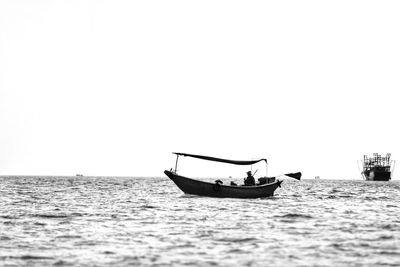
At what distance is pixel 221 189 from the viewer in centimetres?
5191

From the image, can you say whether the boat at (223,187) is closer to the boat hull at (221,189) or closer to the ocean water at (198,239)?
the boat hull at (221,189)

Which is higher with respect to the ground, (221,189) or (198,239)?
(221,189)

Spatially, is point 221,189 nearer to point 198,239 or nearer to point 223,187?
point 223,187

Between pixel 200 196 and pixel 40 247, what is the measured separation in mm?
34641

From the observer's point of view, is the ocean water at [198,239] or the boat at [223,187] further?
the boat at [223,187]

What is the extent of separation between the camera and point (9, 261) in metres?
18.1

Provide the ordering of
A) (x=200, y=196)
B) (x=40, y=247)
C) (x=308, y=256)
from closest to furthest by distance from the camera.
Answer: (x=308, y=256), (x=40, y=247), (x=200, y=196)

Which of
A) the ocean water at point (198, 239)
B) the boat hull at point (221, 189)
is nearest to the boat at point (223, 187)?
the boat hull at point (221, 189)

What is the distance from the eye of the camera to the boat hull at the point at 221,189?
51.7 meters

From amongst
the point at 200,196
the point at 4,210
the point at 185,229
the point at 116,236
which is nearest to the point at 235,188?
the point at 200,196

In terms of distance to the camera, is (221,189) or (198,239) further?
(221,189)

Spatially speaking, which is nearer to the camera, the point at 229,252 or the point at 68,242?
the point at 229,252

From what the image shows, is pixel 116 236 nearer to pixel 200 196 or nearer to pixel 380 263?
pixel 380 263

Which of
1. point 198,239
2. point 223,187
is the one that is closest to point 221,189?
point 223,187
